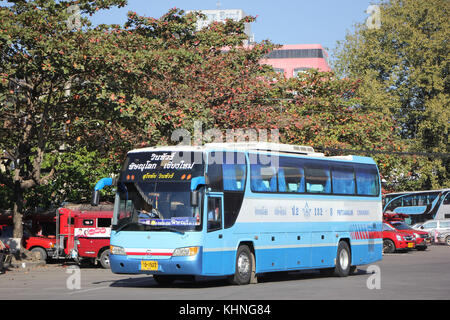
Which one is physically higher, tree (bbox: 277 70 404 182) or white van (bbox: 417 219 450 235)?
tree (bbox: 277 70 404 182)

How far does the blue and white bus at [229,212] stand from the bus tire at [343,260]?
0.25 feet

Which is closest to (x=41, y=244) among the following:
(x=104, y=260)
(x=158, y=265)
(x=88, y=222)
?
(x=88, y=222)

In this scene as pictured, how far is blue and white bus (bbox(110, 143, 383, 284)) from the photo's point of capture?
1798 centimetres

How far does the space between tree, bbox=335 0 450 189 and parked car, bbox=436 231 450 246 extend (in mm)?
5388

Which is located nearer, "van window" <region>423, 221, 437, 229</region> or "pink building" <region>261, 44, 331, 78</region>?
"van window" <region>423, 221, 437, 229</region>

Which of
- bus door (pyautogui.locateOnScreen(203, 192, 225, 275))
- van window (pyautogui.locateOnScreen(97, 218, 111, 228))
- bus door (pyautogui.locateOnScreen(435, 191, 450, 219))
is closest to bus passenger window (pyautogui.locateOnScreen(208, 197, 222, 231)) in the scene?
bus door (pyautogui.locateOnScreen(203, 192, 225, 275))

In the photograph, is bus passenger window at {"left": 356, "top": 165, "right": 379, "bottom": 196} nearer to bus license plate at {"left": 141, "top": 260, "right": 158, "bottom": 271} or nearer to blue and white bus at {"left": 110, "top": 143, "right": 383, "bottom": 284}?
blue and white bus at {"left": 110, "top": 143, "right": 383, "bottom": 284}

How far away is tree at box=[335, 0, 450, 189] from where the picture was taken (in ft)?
185

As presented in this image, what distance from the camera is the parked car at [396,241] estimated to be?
40969 mm

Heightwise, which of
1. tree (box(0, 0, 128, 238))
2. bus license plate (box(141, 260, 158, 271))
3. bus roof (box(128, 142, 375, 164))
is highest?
tree (box(0, 0, 128, 238))

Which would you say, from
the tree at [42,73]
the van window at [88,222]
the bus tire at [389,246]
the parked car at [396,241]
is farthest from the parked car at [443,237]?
the tree at [42,73]

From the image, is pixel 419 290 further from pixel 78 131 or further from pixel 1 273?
pixel 78 131

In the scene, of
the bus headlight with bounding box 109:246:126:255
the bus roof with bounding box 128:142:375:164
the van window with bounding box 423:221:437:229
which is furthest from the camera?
the van window with bounding box 423:221:437:229

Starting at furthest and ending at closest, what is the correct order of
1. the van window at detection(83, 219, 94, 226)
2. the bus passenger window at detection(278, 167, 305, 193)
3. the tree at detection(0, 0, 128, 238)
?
the van window at detection(83, 219, 94, 226) → the tree at detection(0, 0, 128, 238) → the bus passenger window at detection(278, 167, 305, 193)
